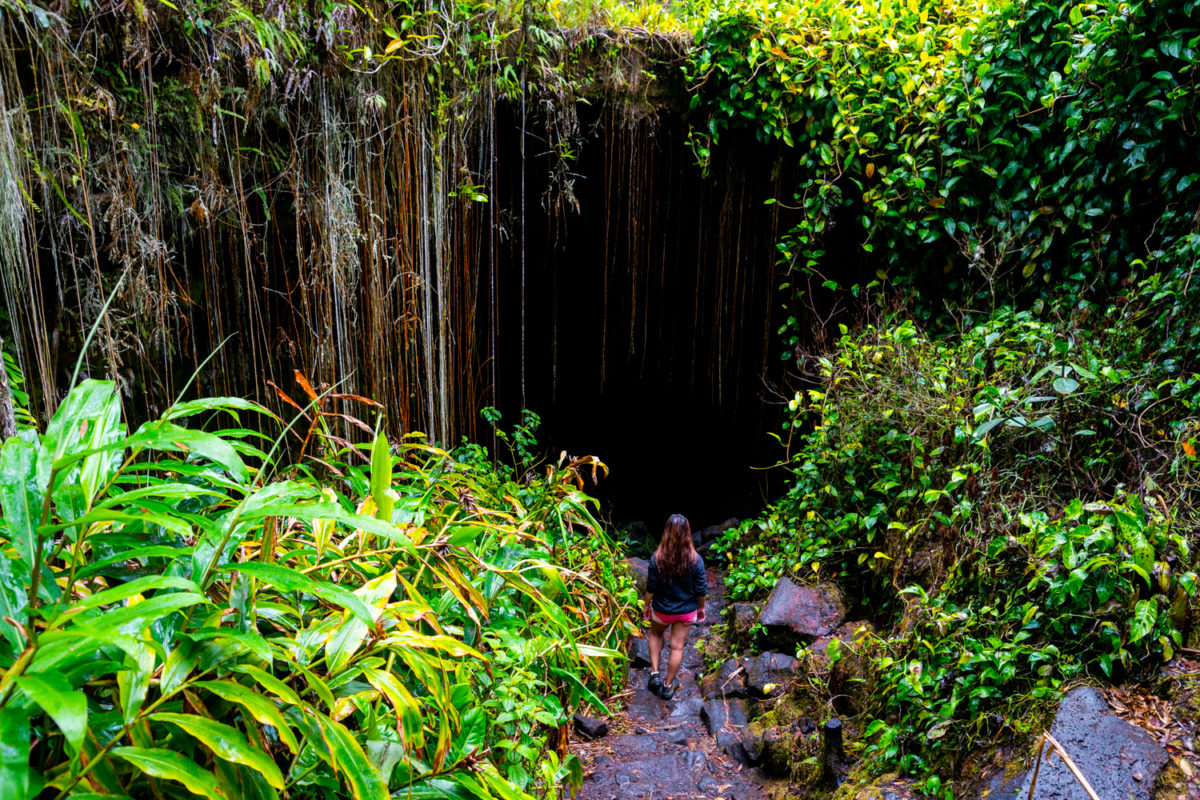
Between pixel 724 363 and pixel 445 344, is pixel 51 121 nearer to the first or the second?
pixel 445 344

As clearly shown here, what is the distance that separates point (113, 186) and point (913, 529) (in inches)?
150

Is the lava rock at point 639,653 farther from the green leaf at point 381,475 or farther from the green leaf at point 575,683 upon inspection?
the green leaf at point 381,475

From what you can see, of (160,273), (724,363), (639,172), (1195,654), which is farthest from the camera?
(724,363)

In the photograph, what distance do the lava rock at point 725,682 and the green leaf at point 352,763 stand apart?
2778mm

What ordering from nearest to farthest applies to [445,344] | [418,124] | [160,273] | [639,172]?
1. [160,273]
2. [418,124]
3. [445,344]
4. [639,172]

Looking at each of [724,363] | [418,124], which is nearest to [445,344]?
[418,124]

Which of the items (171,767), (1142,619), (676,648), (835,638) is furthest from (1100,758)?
(171,767)

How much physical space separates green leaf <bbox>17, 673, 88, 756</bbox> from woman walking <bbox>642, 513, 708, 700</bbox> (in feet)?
10.1

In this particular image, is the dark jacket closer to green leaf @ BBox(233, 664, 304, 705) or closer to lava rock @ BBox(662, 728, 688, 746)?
lava rock @ BBox(662, 728, 688, 746)

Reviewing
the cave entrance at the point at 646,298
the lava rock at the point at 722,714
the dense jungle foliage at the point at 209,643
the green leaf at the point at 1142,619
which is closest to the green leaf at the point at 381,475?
the dense jungle foliage at the point at 209,643

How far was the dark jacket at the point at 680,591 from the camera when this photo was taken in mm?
3785

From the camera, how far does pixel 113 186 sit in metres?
2.66

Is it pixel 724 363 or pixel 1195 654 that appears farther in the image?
pixel 724 363

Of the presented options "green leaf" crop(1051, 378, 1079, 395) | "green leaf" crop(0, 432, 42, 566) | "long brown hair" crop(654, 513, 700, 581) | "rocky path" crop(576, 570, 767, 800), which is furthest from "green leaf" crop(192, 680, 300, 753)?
"green leaf" crop(1051, 378, 1079, 395)
